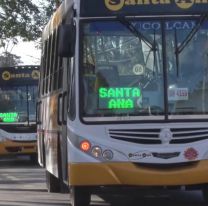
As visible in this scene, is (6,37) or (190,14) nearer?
(190,14)

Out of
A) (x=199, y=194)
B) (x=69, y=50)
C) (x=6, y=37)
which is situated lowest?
(x=199, y=194)

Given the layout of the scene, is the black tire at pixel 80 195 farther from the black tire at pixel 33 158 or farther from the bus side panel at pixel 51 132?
the black tire at pixel 33 158

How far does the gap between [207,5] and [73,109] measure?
7.64 ft

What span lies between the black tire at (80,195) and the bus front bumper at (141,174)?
0.52 m

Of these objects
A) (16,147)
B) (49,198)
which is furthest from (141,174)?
(16,147)

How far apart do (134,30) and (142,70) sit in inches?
22.0

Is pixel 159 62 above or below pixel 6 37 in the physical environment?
below

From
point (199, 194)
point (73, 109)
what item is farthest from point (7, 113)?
point (73, 109)

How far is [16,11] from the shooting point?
96.9 feet

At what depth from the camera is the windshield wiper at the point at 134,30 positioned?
10.4 m

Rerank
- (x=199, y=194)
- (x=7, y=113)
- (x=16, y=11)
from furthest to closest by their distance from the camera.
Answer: (x=16, y=11), (x=7, y=113), (x=199, y=194)

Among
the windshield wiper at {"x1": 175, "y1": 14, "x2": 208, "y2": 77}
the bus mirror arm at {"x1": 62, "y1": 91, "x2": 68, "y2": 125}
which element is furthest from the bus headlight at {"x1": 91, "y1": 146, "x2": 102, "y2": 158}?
the windshield wiper at {"x1": 175, "y1": 14, "x2": 208, "y2": 77}

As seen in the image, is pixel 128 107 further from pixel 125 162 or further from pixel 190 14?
pixel 190 14

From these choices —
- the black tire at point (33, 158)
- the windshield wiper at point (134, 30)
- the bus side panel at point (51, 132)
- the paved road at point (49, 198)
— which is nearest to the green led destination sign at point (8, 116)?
the black tire at point (33, 158)
